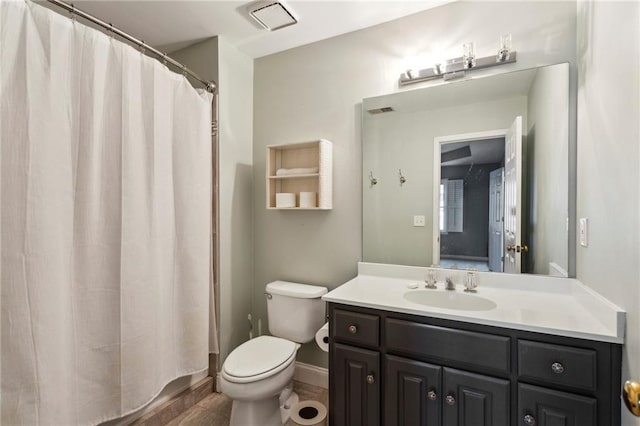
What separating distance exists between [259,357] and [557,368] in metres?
1.38

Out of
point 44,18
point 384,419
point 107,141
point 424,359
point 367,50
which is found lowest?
point 384,419

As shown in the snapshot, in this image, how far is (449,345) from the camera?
4.16 ft

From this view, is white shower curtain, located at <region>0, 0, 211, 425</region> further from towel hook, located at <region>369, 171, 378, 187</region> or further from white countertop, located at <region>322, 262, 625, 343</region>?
towel hook, located at <region>369, 171, 378, 187</region>

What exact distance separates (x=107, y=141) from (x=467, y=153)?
1.84 metres

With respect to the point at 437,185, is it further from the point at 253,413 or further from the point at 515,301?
the point at 253,413

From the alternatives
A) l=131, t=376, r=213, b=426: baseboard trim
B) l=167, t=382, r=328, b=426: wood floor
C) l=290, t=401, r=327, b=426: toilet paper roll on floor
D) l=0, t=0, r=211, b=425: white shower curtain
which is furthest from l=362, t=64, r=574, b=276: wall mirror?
l=131, t=376, r=213, b=426: baseboard trim

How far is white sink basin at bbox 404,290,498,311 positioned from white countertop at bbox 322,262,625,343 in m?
0.04

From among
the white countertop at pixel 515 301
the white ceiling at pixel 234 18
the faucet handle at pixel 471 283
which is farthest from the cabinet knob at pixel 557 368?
the white ceiling at pixel 234 18

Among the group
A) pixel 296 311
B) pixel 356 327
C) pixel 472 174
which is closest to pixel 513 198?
pixel 472 174

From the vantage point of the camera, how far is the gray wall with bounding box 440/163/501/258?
1.68 metres

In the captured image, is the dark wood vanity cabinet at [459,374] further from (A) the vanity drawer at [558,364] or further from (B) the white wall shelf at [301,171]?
(B) the white wall shelf at [301,171]

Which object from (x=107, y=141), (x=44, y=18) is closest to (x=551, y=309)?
(x=107, y=141)

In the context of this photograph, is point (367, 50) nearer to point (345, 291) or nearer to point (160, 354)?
point (345, 291)

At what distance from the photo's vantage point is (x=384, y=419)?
1.40 meters
